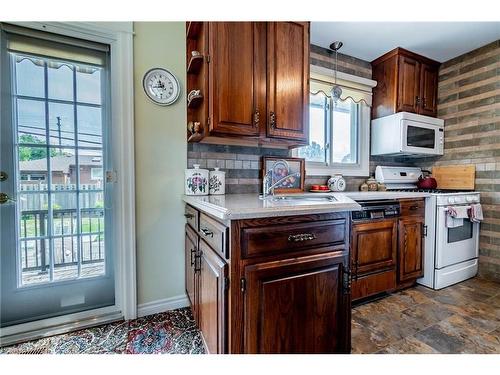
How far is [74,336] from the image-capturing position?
59.1 inches

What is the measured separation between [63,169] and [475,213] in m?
3.62

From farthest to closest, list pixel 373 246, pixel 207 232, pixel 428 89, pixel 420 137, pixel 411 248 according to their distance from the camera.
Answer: pixel 428 89 → pixel 420 137 → pixel 411 248 → pixel 373 246 → pixel 207 232

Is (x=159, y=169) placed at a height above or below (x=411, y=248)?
above

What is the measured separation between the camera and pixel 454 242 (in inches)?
89.6

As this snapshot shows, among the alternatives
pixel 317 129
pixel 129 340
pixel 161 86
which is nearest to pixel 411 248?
pixel 317 129

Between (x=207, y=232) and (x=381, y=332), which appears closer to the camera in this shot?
(x=207, y=232)

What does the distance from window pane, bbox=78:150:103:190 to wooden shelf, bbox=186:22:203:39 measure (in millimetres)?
1110

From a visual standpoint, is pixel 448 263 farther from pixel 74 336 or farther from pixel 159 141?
pixel 74 336

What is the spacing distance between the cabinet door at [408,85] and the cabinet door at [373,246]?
1.36 m

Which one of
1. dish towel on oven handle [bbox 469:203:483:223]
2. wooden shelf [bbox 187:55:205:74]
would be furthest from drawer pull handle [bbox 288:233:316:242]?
dish towel on oven handle [bbox 469:203:483:223]

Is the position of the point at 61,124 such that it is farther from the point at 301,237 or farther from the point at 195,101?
the point at 301,237

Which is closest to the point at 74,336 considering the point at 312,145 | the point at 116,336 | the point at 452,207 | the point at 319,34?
the point at 116,336

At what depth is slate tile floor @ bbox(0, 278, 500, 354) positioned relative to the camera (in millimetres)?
1389

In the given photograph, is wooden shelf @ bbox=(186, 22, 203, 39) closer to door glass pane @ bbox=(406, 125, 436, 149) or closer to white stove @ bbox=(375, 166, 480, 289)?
door glass pane @ bbox=(406, 125, 436, 149)
